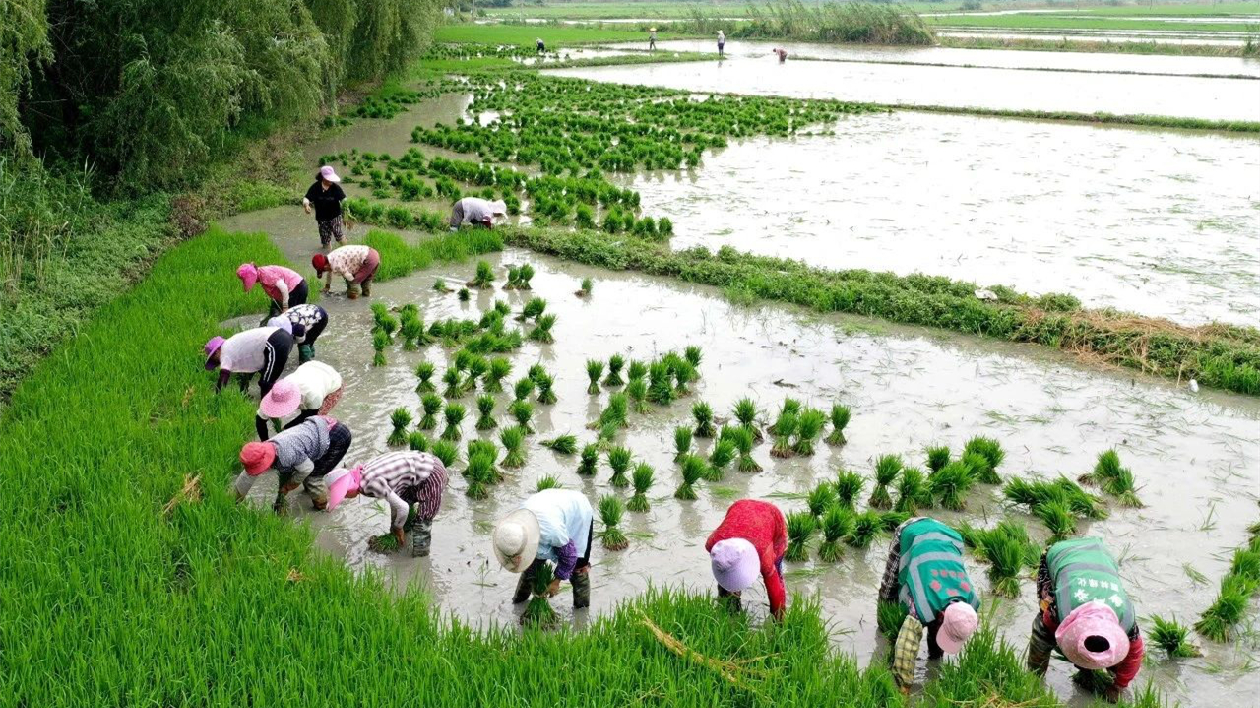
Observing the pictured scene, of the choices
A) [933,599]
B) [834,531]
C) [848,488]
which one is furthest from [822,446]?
[933,599]

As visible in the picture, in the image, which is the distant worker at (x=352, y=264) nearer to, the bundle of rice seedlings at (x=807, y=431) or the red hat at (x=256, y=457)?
the red hat at (x=256, y=457)

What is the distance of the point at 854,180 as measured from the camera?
15102 millimetres

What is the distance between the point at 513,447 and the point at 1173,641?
3740 mm

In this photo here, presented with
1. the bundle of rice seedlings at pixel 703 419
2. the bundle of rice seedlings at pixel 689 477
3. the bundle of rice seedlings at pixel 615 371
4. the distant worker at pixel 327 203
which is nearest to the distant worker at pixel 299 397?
the bundle of rice seedlings at pixel 615 371

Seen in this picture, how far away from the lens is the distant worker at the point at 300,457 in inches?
191

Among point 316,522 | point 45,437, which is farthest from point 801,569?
point 45,437

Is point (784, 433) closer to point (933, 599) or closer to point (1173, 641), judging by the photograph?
point (933, 599)

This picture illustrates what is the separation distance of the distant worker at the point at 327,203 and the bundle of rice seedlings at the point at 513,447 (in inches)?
198

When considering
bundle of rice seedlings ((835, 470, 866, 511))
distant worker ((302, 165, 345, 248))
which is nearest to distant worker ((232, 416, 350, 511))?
bundle of rice seedlings ((835, 470, 866, 511))

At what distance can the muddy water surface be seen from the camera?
4.70m

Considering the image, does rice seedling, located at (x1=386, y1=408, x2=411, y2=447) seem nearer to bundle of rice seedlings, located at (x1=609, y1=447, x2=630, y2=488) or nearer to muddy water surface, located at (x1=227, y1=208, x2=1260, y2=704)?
muddy water surface, located at (x1=227, y1=208, x2=1260, y2=704)

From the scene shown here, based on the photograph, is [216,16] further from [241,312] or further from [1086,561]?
[1086,561]

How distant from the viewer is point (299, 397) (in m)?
5.39

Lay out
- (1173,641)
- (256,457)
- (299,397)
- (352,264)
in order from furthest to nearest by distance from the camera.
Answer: (352,264) → (299,397) → (256,457) → (1173,641)
